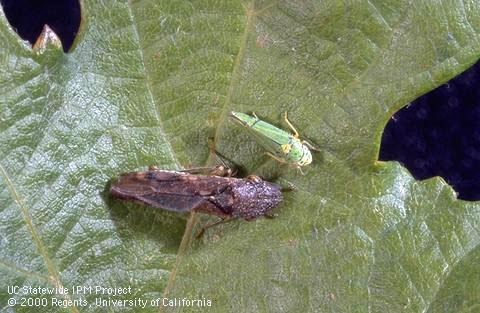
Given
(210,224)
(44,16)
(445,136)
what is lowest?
(445,136)

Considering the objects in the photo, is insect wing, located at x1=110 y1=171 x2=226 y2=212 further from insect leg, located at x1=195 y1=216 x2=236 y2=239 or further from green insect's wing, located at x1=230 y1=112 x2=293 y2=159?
green insect's wing, located at x1=230 y1=112 x2=293 y2=159

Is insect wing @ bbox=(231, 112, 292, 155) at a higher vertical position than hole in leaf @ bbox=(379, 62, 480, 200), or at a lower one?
higher

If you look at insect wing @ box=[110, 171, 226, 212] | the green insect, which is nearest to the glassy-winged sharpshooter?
insect wing @ box=[110, 171, 226, 212]

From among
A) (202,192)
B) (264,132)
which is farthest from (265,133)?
(202,192)

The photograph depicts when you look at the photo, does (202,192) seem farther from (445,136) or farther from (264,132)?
(445,136)

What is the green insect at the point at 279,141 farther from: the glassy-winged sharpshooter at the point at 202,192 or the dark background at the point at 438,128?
the dark background at the point at 438,128
